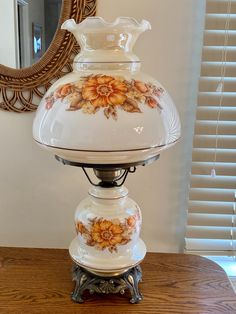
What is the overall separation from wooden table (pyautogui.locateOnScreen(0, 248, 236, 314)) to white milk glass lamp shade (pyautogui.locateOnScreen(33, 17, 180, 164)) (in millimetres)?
366

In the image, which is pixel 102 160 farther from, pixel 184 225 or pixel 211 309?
pixel 184 225

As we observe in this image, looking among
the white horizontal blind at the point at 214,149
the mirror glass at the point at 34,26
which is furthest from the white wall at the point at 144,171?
the mirror glass at the point at 34,26

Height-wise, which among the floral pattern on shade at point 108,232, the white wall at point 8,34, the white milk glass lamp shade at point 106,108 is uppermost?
the white wall at point 8,34

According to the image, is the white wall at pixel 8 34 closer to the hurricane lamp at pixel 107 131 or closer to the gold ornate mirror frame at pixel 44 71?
the gold ornate mirror frame at pixel 44 71

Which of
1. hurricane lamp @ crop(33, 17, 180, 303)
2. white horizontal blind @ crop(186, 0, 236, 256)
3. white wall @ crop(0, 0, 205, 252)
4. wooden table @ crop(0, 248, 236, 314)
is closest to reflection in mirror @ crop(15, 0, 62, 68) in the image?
white wall @ crop(0, 0, 205, 252)

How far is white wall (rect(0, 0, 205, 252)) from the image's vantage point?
3.29 feet

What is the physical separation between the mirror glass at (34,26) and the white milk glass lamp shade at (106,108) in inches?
10.4

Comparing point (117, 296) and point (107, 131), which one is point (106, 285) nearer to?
point (117, 296)

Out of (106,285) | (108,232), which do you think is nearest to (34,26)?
(108,232)

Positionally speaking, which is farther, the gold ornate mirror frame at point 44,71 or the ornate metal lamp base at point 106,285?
the gold ornate mirror frame at point 44,71

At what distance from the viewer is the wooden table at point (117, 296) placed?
2.76 ft

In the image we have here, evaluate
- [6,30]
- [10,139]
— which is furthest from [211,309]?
[6,30]

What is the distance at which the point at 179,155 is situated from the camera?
43.4 inches

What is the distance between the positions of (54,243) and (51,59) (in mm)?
586
